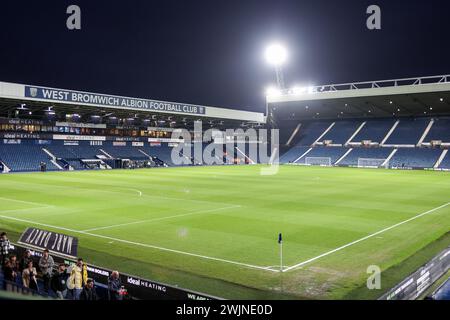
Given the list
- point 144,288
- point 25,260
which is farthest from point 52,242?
point 144,288

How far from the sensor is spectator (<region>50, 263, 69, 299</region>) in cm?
1043

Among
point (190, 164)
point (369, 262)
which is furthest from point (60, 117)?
point (369, 262)

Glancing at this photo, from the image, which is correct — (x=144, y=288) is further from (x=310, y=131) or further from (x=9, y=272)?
(x=310, y=131)

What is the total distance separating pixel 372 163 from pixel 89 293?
6806 cm

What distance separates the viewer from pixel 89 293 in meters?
9.96

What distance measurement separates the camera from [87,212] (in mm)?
22312

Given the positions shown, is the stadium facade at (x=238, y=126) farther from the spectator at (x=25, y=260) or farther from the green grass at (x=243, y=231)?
the spectator at (x=25, y=260)

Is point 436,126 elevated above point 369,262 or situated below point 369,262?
above

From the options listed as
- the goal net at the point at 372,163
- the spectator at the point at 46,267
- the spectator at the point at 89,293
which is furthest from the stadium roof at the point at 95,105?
the spectator at the point at 89,293

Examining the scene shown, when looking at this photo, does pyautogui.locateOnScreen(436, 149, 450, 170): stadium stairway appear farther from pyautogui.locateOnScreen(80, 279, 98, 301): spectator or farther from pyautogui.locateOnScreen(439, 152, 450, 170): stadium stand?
pyautogui.locateOnScreen(80, 279, 98, 301): spectator
